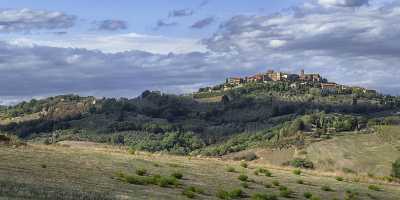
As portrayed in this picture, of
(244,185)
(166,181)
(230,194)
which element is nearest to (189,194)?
(166,181)

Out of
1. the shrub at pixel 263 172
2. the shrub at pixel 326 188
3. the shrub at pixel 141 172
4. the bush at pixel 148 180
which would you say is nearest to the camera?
the bush at pixel 148 180

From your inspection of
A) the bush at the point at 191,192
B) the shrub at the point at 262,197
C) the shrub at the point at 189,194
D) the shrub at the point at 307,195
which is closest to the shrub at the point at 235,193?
the shrub at the point at 262,197

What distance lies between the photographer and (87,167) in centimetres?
4219

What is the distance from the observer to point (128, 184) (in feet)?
125

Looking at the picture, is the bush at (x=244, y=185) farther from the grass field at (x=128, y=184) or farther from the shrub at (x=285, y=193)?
the shrub at (x=285, y=193)

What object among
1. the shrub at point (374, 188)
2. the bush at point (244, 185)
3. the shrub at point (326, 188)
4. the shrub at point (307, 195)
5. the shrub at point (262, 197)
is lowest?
the shrub at point (374, 188)

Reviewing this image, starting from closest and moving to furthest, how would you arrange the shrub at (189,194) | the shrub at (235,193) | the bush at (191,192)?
1. the shrub at (189,194)
2. the bush at (191,192)
3. the shrub at (235,193)

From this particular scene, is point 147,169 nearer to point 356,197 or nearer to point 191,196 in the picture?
point 191,196

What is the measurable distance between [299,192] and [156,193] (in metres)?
15.5

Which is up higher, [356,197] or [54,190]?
[54,190]

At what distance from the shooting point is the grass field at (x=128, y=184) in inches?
1208

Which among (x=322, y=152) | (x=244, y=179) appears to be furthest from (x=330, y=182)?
(x=322, y=152)

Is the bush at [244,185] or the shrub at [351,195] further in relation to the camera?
the shrub at [351,195]

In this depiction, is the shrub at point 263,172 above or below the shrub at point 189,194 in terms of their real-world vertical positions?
below
